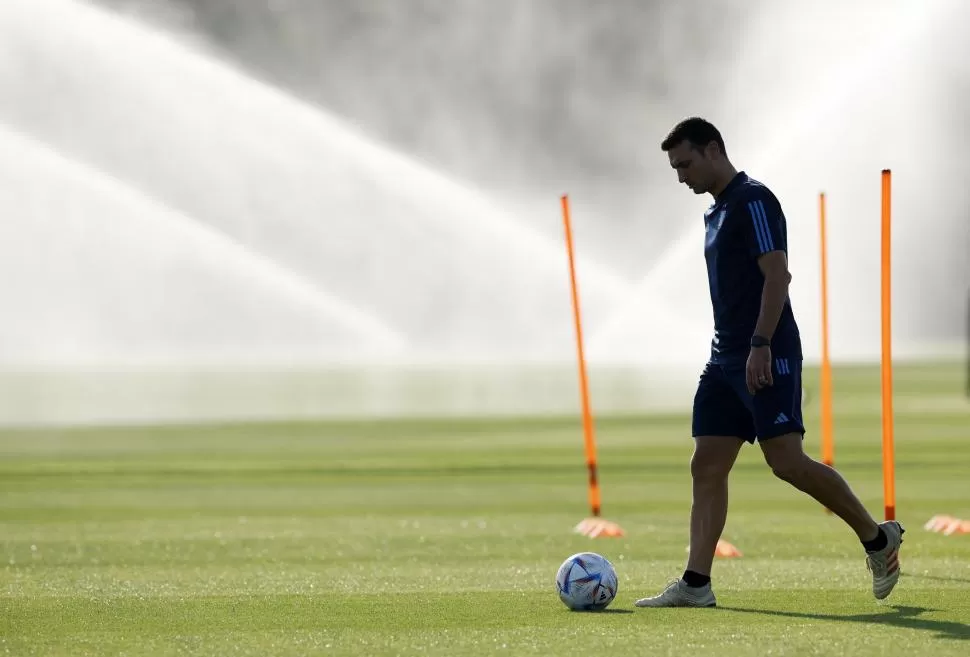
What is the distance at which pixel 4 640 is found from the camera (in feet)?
23.1

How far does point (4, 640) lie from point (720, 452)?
11.0ft

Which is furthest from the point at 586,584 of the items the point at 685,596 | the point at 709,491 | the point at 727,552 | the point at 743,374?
the point at 727,552

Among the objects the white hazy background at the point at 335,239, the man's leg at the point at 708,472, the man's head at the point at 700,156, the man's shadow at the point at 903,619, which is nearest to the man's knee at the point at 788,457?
the man's leg at the point at 708,472

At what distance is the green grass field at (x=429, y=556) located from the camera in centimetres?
696

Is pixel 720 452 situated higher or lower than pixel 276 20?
lower

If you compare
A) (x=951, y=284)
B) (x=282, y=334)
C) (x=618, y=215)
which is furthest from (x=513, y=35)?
(x=282, y=334)

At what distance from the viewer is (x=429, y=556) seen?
33.4 feet

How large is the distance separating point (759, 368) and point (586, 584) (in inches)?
50.5

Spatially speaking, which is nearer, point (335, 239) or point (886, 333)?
point (886, 333)

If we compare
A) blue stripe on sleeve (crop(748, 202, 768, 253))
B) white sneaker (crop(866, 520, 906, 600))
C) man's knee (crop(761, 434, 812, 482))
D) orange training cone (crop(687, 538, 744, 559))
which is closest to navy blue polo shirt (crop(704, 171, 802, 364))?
blue stripe on sleeve (crop(748, 202, 768, 253))

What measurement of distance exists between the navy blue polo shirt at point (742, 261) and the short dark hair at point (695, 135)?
0.71 feet

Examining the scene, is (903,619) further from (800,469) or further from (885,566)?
(800,469)

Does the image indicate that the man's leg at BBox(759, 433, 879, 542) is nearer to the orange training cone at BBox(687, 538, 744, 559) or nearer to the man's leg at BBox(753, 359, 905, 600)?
the man's leg at BBox(753, 359, 905, 600)

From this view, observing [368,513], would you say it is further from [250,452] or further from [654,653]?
[250,452]
